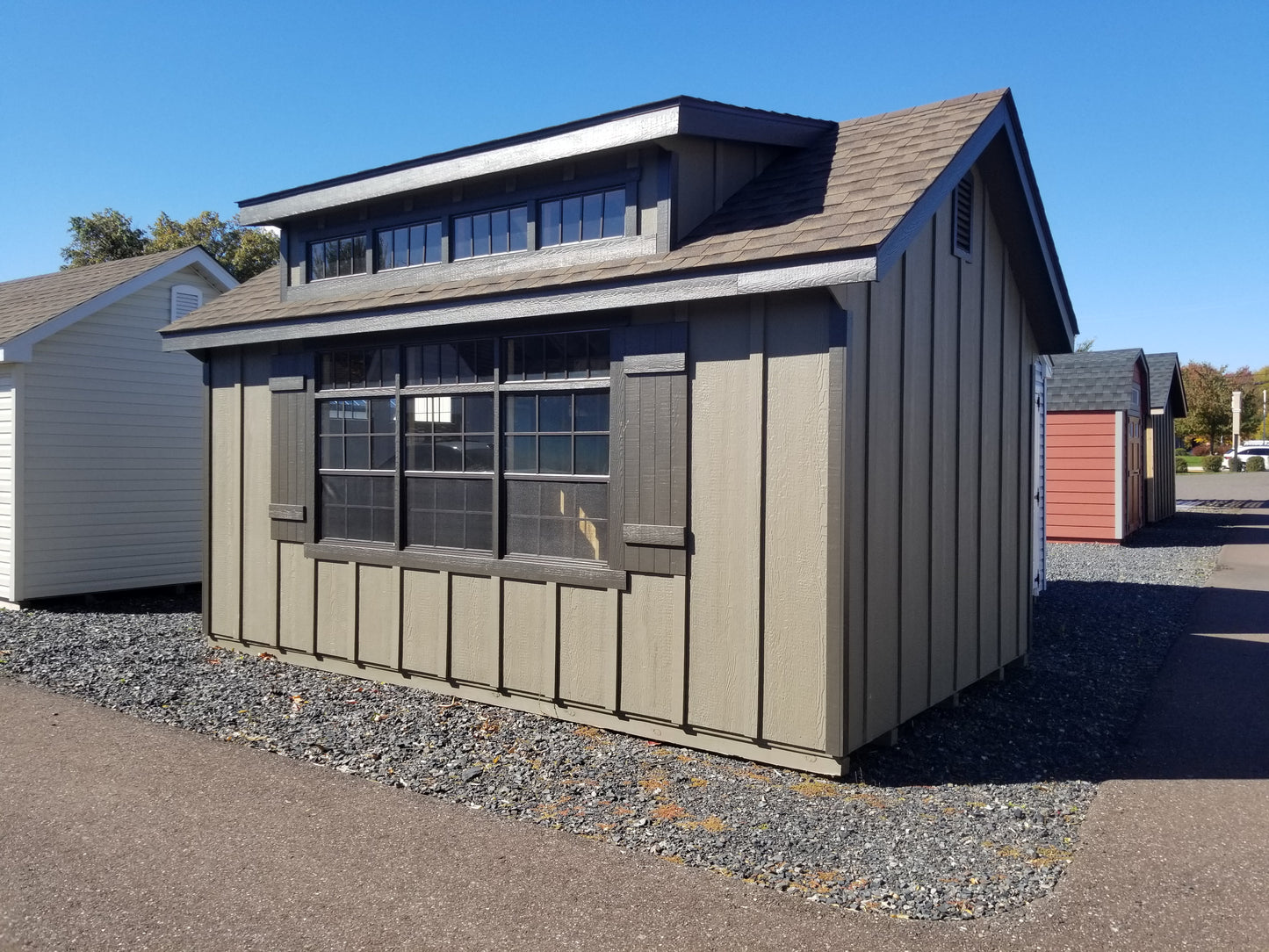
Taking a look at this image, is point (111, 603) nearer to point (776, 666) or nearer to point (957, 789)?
point (776, 666)

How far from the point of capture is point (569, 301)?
6277 millimetres

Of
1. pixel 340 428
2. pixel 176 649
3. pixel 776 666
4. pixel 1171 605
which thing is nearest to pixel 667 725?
pixel 776 666

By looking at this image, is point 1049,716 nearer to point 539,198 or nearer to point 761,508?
point 761,508

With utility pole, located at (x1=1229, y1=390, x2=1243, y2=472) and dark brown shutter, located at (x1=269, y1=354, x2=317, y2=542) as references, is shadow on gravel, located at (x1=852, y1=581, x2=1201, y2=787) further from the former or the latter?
utility pole, located at (x1=1229, y1=390, x2=1243, y2=472)

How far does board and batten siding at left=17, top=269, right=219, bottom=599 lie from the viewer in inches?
450

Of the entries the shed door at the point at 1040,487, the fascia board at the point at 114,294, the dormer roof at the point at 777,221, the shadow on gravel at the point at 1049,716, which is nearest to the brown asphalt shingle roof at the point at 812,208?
the dormer roof at the point at 777,221

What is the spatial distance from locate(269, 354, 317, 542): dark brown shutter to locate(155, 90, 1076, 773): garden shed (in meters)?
0.03

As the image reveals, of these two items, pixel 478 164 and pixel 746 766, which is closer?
pixel 746 766

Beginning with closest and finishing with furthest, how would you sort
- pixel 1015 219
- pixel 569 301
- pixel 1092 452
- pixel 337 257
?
pixel 569 301 < pixel 1015 219 < pixel 337 257 < pixel 1092 452

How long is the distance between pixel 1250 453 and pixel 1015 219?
198ft

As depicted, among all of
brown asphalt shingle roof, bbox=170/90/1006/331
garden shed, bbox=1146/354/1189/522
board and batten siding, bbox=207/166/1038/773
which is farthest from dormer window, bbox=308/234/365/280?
garden shed, bbox=1146/354/1189/522

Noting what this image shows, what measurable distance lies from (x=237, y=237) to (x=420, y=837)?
3052cm

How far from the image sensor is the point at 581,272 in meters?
6.36

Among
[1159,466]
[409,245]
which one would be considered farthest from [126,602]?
[1159,466]
